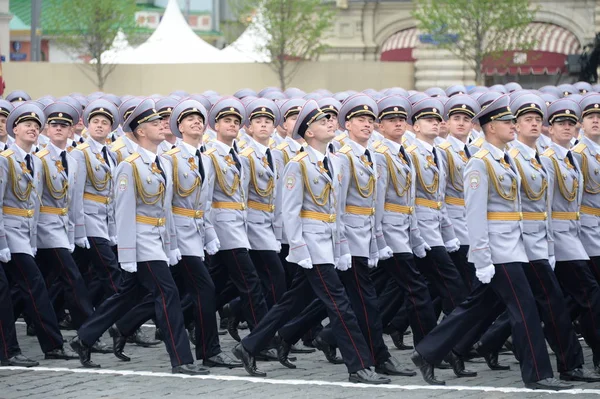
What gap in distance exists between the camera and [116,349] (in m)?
11.4

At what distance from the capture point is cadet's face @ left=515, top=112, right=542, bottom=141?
34.1 ft

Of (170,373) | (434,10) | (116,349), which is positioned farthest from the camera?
(434,10)

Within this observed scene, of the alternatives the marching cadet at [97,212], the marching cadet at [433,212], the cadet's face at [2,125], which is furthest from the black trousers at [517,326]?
the cadet's face at [2,125]

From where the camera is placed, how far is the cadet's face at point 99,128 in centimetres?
1328

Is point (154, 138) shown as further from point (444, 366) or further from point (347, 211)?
point (444, 366)

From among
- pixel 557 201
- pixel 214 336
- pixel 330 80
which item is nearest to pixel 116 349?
pixel 214 336

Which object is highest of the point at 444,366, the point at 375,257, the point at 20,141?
the point at 20,141

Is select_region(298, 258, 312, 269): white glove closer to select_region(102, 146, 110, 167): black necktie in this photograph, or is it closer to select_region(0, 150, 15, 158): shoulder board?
select_region(0, 150, 15, 158): shoulder board

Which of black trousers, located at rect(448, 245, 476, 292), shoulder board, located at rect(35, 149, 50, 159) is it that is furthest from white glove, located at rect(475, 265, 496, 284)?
shoulder board, located at rect(35, 149, 50, 159)

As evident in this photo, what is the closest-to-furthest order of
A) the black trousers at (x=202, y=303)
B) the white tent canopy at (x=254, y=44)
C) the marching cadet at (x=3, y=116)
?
the black trousers at (x=202, y=303)
the marching cadet at (x=3, y=116)
the white tent canopy at (x=254, y=44)

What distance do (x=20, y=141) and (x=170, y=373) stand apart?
7.62ft

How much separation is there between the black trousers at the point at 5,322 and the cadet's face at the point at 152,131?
1.44 m

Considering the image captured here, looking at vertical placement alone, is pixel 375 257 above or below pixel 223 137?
below

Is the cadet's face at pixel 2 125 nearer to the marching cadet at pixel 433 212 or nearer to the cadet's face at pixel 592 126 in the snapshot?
the marching cadet at pixel 433 212
